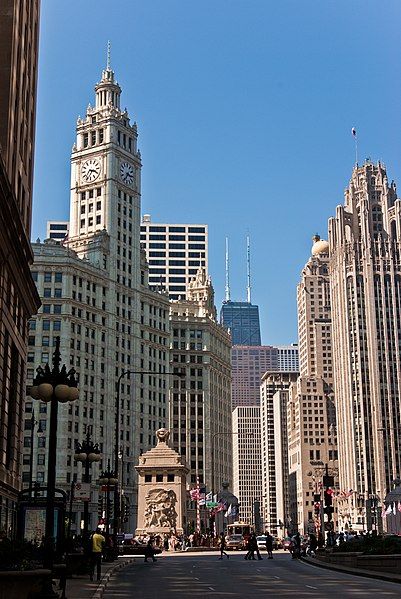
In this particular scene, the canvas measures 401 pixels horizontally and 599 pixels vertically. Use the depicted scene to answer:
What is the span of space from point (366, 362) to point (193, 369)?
37716 millimetres

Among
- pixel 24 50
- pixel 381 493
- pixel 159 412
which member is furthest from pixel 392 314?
pixel 24 50

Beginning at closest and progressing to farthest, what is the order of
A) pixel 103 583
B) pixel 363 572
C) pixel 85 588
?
pixel 85 588
pixel 103 583
pixel 363 572

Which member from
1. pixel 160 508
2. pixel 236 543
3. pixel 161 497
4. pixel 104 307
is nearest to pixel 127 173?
pixel 104 307

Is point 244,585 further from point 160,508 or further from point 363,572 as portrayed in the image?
point 160,508

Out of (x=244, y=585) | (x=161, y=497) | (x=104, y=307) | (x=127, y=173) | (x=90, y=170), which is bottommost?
(x=244, y=585)

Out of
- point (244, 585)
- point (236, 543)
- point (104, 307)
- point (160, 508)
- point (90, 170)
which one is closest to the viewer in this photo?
point (244, 585)

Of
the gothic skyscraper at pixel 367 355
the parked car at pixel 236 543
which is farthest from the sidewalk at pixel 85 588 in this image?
the gothic skyscraper at pixel 367 355

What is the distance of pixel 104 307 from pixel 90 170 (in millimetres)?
25467

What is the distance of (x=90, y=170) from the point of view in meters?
151

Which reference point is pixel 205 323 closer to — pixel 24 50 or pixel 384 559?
pixel 24 50

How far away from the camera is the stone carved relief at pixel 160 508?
8319 centimetres

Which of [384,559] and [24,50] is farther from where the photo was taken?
[24,50]

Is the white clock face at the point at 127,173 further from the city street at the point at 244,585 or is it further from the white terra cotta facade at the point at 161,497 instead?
the city street at the point at 244,585

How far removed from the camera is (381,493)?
17962cm
